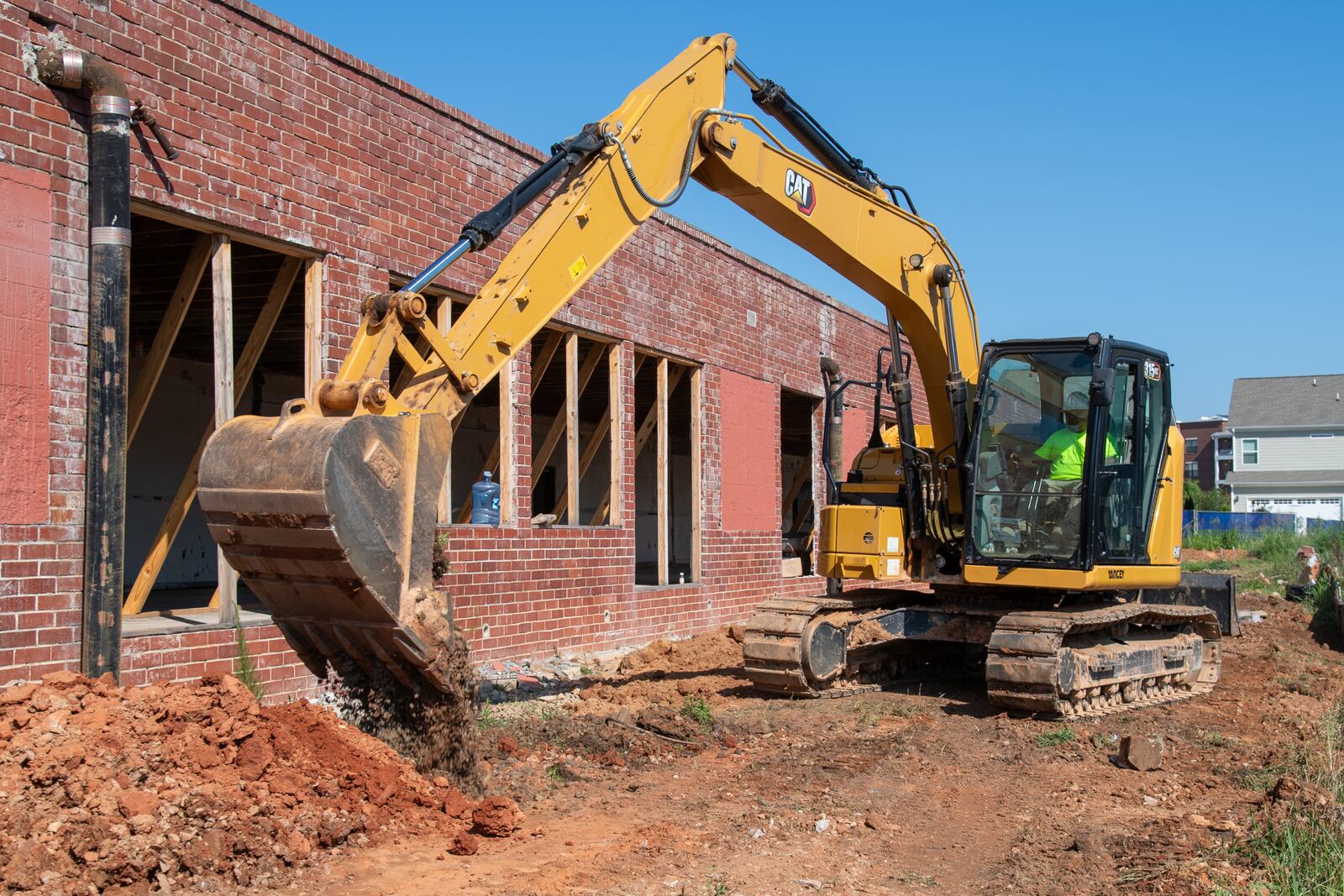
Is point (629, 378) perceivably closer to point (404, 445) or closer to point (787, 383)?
point (787, 383)

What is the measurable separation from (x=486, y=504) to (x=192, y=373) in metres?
6.07

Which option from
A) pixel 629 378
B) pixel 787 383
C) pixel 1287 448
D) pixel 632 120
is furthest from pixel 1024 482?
pixel 1287 448

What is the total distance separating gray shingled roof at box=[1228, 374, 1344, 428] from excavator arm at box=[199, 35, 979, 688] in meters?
60.2

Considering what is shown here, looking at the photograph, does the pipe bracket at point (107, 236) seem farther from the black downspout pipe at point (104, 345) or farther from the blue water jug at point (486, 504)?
the blue water jug at point (486, 504)

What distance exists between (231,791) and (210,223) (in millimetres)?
4844

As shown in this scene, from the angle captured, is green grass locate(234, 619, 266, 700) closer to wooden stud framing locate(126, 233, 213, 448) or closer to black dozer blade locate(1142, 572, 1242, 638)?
wooden stud framing locate(126, 233, 213, 448)

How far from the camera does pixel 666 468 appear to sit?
1477 centimetres

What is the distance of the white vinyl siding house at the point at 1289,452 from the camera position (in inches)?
2303

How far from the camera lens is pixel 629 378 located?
13820 millimetres

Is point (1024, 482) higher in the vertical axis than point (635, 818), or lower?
higher

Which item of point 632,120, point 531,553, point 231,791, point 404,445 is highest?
point 632,120

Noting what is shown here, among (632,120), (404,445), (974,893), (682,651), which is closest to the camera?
(974,893)

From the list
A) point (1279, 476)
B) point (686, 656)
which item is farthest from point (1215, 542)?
point (686, 656)

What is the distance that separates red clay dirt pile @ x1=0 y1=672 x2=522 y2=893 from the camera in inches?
186
